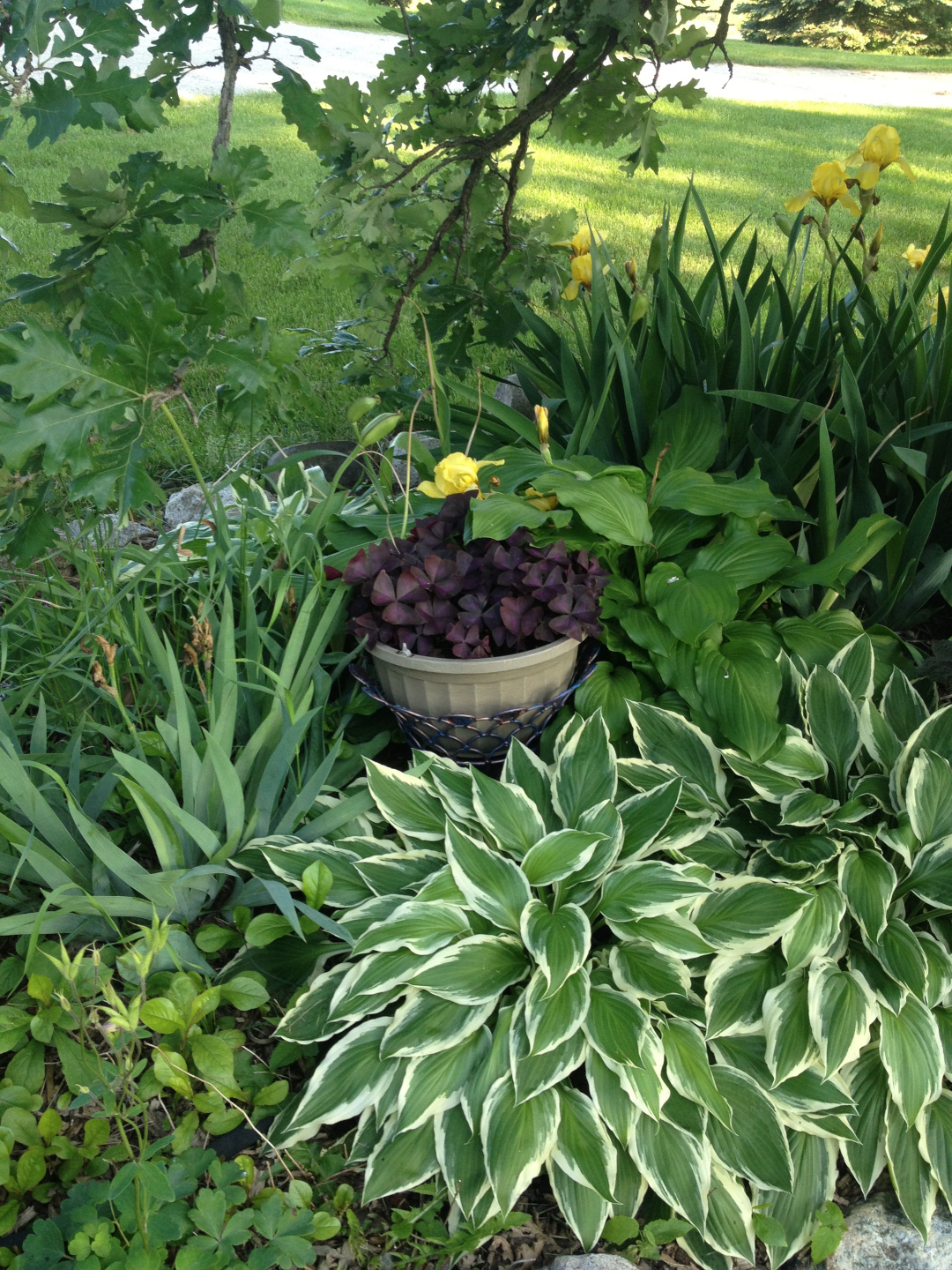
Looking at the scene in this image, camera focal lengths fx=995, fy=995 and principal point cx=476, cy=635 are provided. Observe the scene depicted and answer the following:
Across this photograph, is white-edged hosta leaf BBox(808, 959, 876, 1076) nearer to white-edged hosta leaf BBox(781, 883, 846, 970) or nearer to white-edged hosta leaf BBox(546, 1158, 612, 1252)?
white-edged hosta leaf BBox(781, 883, 846, 970)

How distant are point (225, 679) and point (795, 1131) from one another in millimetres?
1256

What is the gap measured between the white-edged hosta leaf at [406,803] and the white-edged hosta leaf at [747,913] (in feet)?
1.65

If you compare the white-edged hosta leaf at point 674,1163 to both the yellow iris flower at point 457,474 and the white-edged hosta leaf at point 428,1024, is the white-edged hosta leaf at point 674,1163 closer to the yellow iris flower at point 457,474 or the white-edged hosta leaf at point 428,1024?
the white-edged hosta leaf at point 428,1024

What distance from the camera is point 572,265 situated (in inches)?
99.0

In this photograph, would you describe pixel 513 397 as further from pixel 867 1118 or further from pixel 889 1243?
pixel 889 1243

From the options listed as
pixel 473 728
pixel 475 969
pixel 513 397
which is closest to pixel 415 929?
pixel 475 969

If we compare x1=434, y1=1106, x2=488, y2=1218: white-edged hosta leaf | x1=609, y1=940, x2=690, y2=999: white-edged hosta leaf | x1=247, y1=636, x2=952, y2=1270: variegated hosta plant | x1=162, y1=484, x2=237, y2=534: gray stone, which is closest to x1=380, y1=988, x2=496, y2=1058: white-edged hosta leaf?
x1=247, y1=636, x2=952, y2=1270: variegated hosta plant

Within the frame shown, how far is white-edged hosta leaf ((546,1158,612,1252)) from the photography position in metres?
1.47

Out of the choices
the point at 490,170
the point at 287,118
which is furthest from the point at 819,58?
the point at 287,118

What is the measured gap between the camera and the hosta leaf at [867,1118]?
164 centimetres

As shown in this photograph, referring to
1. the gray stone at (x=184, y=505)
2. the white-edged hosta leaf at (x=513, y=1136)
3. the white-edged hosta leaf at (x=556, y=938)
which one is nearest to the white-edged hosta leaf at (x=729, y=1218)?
the white-edged hosta leaf at (x=513, y=1136)

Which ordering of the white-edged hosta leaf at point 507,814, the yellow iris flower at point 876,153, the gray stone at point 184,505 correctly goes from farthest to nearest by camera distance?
the gray stone at point 184,505 < the yellow iris flower at point 876,153 < the white-edged hosta leaf at point 507,814

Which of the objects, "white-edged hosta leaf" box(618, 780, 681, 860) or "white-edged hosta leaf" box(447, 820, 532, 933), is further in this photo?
"white-edged hosta leaf" box(618, 780, 681, 860)

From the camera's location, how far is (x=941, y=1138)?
1.63 m
